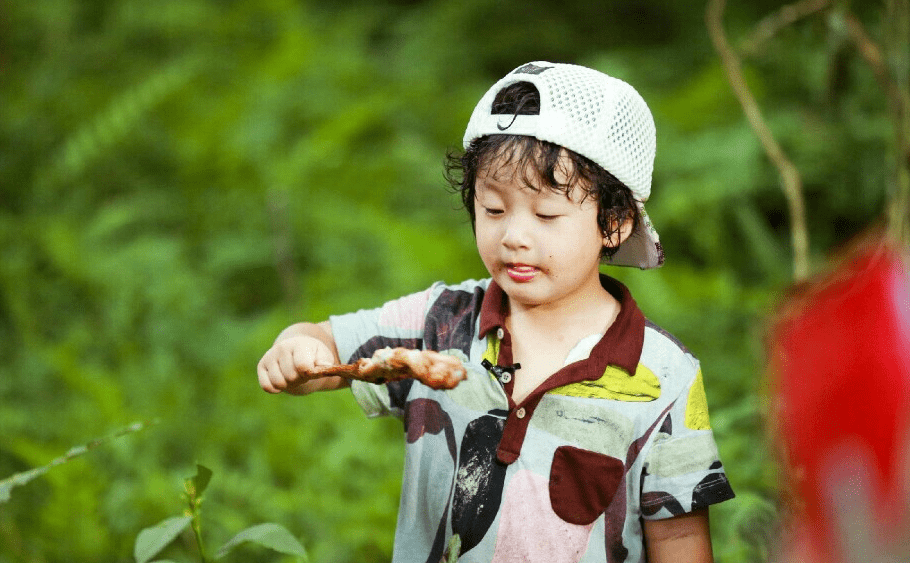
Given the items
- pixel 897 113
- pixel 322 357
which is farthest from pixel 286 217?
pixel 322 357

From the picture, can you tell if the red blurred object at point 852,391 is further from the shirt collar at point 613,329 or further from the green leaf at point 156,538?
the green leaf at point 156,538

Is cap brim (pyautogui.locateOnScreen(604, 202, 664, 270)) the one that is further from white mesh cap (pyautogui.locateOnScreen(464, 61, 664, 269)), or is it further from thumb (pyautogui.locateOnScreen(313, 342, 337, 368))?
thumb (pyautogui.locateOnScreen(313, 342, 337, 368))

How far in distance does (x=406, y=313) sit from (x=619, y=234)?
0.42 meters

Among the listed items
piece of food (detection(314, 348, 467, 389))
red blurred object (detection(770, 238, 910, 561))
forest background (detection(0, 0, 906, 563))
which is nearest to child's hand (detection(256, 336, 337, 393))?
piece of food (detection(314, 348, 467, 389))

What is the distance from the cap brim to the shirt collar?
5 cm

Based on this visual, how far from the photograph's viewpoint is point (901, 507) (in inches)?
15.8

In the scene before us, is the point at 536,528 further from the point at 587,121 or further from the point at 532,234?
the point at 587,121

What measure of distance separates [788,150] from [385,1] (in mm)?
4403

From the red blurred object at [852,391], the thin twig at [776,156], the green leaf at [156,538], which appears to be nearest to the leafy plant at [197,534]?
the green leaf at [156,538]

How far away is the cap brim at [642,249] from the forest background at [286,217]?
614mm

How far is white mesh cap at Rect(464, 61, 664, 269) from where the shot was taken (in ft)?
4.50

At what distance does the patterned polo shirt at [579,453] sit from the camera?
56.7 inches

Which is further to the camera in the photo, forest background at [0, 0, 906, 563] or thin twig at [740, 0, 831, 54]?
forest background at [0, 0, 906, 563]

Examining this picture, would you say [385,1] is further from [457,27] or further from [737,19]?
[737,19]
